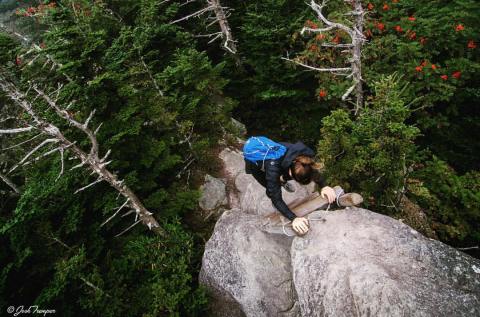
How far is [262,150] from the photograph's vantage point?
17.7ft

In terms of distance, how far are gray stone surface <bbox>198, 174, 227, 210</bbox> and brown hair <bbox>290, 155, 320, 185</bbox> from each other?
665 cm

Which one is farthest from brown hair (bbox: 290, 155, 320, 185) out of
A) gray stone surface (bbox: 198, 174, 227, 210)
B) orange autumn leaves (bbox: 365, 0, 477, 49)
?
orange autumn leaves (bbox: 365, 0, 477, 49)

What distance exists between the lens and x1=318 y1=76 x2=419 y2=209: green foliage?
6527 millimetres

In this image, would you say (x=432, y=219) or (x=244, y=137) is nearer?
(x=432, y=219)

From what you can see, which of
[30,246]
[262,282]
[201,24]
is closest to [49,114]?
[30,246]

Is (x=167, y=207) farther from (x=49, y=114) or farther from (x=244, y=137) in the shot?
(x=244, y=137)

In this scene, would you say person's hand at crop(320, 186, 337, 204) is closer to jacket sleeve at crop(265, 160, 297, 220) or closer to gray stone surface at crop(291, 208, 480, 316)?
gray stone surface at crop(291, 208, 480, 316)

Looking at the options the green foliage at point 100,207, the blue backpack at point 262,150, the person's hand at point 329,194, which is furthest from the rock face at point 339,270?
the blue backpack at point 262,150

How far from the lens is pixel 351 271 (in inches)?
181

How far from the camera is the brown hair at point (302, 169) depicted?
4.81 metres

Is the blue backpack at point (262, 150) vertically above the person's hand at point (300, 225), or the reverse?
the blue backpack at point (262, 150)

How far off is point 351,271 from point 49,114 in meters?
8.65

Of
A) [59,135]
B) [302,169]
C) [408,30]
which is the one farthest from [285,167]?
[408,30]
